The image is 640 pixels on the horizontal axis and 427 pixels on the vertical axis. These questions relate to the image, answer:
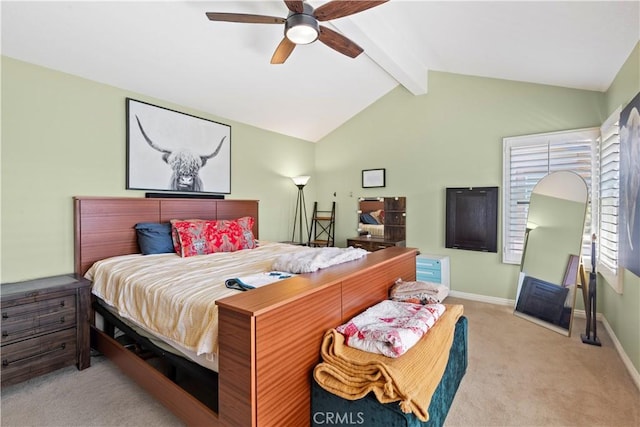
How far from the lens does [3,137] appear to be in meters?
2.42

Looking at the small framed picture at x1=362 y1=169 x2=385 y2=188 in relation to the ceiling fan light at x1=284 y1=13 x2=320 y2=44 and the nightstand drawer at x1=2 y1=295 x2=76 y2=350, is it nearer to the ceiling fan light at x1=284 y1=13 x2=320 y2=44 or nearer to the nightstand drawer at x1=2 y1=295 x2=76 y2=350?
the ceiling fan light at x1=284 y1=13 x2=320 y2=44

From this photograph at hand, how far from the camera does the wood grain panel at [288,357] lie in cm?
126

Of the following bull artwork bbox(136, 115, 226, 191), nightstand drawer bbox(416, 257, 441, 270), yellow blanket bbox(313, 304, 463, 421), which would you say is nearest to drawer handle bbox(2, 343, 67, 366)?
bull artwork bbox(136, 115, 226, 191)

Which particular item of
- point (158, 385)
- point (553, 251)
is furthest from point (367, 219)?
point (158, 385)

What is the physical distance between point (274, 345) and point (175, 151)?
9.60ft

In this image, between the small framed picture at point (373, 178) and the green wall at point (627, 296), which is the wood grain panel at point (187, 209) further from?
the green wall at point (627, 296)

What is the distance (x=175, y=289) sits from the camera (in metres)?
1.85

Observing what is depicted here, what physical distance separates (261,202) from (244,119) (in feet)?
3.95

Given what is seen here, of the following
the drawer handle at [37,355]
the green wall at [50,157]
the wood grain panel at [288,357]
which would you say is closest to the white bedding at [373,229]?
the green wall at [50,157]

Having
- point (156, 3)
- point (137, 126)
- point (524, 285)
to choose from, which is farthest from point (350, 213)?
point (156, 3)

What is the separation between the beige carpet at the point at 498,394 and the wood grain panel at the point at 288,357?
87 centimetres

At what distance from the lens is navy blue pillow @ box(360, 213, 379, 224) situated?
192 inches

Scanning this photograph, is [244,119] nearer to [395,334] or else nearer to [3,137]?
[3,137]

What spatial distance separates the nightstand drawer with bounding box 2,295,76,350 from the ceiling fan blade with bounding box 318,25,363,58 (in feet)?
9.03
